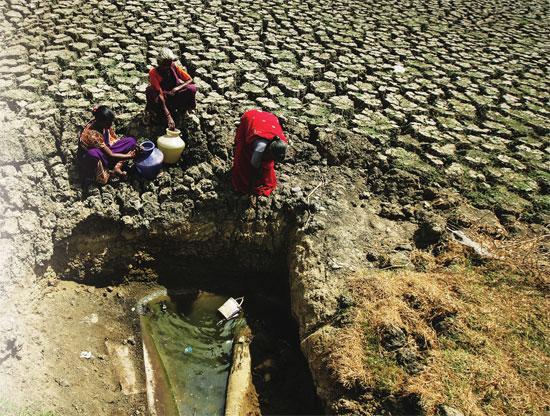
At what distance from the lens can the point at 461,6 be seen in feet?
34.5

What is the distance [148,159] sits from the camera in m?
4.78

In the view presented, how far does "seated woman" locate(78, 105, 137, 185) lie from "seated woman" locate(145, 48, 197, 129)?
504mm

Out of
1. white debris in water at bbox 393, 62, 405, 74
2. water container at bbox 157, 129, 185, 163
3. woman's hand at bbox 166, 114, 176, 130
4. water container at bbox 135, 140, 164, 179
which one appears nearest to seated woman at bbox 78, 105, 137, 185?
water container at bbox 135, 140, 164, 179

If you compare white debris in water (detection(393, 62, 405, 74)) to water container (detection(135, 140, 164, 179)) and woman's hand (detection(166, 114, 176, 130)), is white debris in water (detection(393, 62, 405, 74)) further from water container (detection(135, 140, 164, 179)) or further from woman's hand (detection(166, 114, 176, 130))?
water container (detection(135, 140, 164, 179))

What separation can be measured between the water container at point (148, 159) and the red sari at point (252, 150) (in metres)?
0.86

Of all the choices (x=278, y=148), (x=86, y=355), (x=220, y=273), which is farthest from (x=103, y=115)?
(x=86, y=355)

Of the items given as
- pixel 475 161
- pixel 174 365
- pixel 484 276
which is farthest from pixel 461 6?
pixel 174 365

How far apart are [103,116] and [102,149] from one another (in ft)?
1.12

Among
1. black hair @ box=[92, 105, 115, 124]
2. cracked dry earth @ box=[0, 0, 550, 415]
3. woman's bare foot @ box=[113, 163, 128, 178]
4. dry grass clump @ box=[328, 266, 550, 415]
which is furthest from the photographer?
woman's bare foot @ box=[113, 163, 128, 178]

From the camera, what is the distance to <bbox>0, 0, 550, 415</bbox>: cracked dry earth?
4.30 m

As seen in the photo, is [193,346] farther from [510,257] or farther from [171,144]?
[510,257]

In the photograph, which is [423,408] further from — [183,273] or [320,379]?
[183,273]

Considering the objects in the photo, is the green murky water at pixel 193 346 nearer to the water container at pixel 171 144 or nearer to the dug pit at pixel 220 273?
the dug pit at pixel 220 273

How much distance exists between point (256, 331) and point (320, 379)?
1.17 meters
